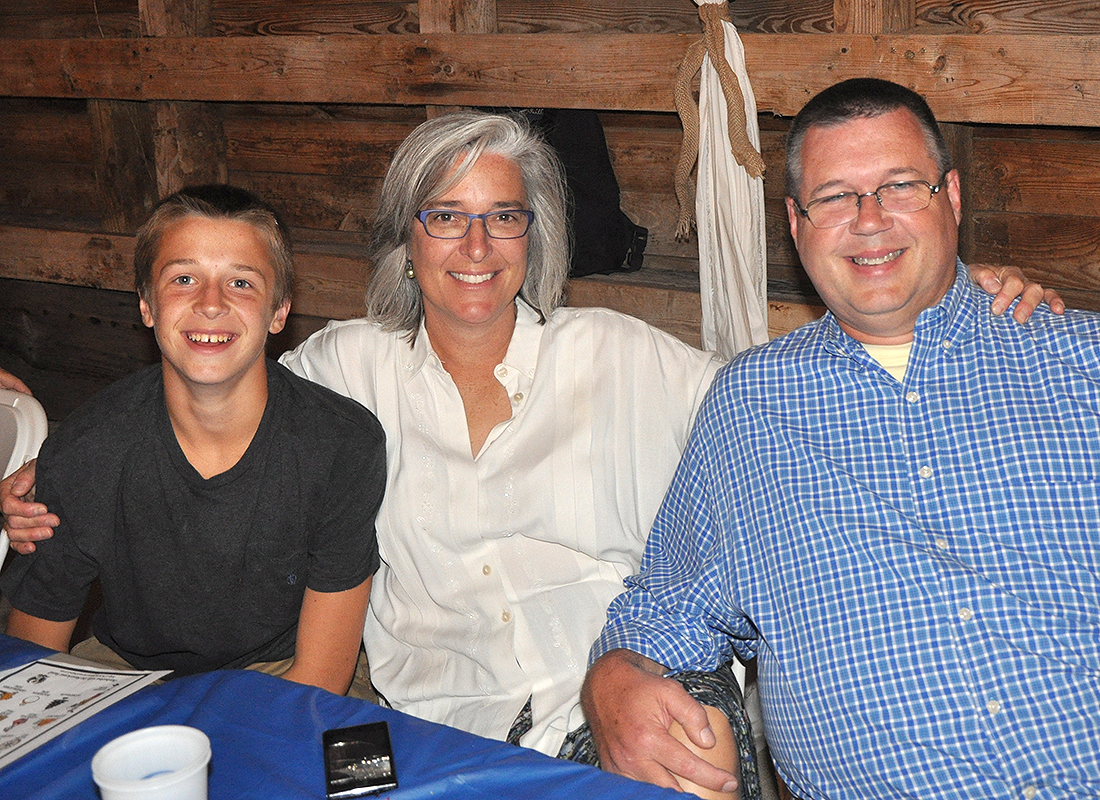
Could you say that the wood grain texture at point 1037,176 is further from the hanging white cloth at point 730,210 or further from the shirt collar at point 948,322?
the shirt collar at point 948,322

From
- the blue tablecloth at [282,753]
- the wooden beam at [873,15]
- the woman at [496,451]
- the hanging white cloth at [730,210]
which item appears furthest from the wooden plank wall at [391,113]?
the blue tablecloth at [282,753]

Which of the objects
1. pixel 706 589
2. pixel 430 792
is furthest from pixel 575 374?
pixel 430 792

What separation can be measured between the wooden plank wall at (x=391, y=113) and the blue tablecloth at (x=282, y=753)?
2.09m

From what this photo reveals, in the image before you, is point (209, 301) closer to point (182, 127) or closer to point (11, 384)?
point (11, 384)

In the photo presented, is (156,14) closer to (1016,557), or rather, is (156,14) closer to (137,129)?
(137,129)

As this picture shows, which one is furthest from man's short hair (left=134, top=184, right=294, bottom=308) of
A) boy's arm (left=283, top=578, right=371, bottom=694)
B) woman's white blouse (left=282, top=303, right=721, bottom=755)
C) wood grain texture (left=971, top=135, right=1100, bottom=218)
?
wood grain texture (left=971, top=135, right=1100, bottom=218)

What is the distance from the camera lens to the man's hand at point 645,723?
57.1 inches

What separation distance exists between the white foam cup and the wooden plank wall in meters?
2.32

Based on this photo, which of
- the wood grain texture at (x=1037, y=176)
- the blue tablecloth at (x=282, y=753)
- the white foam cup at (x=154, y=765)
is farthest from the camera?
the wood grain texture at (x=1037, y=176)

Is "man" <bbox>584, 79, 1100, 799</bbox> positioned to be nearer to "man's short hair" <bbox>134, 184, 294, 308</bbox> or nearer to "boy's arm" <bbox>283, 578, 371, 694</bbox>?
"boy's arm" <bbox>283, 578, 371, 694</bbox>

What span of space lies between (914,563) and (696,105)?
169 cm

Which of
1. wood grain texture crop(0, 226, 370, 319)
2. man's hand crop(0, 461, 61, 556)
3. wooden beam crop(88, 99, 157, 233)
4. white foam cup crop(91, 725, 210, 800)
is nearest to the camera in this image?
white foam cup crop(91, 725, 210, 800)

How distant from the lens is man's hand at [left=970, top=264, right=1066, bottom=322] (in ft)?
5.43

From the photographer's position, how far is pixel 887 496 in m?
1.58
